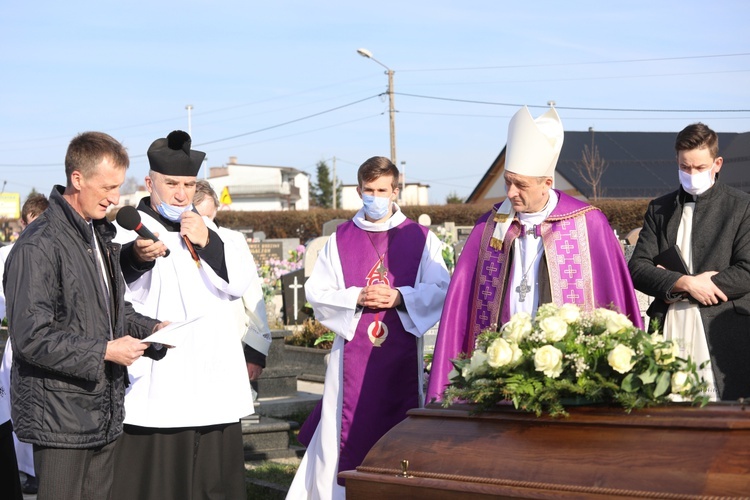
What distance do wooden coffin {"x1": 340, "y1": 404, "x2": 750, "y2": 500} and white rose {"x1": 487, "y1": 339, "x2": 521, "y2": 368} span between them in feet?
0.61

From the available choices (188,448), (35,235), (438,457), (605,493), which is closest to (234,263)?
(188,448)

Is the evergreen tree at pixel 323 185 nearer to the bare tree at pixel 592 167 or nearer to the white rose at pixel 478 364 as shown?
the bare tree at pixel 592 167

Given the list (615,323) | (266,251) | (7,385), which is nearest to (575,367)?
(615,323)

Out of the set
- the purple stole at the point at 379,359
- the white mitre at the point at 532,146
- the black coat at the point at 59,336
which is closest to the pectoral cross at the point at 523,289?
the white mitre at the point at 532,146

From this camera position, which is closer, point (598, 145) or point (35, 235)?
point (35, 235)

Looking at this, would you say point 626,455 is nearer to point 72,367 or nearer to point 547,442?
point 547,442

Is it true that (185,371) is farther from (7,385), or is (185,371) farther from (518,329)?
(7,385)

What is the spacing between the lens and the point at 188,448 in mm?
4961

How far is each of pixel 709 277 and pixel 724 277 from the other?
0.25ft

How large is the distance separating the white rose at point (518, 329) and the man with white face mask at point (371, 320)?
197cm

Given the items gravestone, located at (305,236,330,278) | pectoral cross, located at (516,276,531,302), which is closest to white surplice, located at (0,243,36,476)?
pectoral cross, located at (516,276,531,302)

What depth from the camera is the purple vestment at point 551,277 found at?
4836 mm

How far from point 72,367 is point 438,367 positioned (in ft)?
6.12

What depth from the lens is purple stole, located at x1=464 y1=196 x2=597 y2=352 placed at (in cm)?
485
